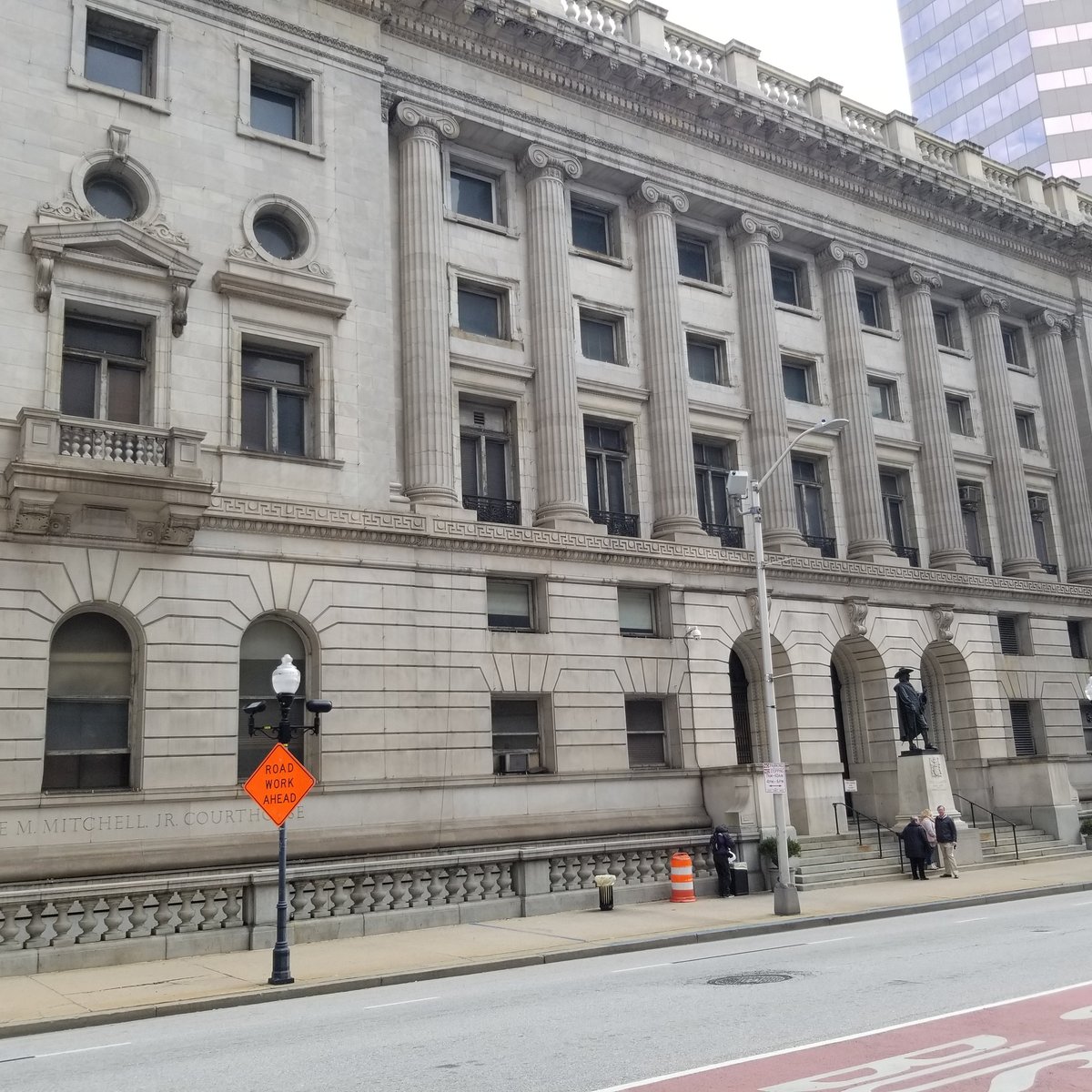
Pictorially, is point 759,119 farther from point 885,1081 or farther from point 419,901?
point 885,1081

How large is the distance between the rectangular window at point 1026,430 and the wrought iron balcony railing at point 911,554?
9.14m

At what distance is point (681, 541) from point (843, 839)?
369 inches

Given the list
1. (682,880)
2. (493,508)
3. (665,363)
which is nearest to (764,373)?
(665,363)

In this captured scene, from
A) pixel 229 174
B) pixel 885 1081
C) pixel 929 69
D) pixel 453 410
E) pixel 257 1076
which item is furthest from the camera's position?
pixel 929 69

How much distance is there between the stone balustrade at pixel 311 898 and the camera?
18.8m

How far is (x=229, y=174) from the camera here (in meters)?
26.8

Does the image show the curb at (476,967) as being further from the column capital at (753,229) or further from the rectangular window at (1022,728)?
the column capital at (753,229)

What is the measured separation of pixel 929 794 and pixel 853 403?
13.5 meters

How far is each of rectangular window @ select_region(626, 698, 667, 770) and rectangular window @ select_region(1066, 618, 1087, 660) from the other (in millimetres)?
20001

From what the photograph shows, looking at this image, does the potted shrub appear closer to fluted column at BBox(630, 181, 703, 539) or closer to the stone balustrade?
the stone balustrade

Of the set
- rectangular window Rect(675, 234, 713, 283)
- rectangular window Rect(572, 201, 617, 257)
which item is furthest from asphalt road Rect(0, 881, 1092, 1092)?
rectangular window Rect(675, 234, 713, 283)

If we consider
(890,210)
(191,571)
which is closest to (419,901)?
(191,571)

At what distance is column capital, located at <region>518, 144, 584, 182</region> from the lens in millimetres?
32688

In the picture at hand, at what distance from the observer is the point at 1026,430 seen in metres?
45.2
